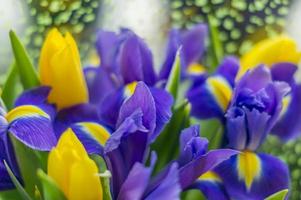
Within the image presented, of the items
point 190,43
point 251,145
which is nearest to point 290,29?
point 190,43

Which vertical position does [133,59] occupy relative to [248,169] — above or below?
above

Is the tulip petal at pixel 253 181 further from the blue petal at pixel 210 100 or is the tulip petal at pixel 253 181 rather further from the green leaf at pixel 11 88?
the green leaf at pixel 11 88

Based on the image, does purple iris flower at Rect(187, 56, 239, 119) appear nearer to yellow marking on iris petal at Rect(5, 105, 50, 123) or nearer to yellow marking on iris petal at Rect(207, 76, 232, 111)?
yellow marking on iris petal at Rect(207, 76, 232, 111)

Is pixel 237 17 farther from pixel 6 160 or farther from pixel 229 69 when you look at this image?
pixel 6 160

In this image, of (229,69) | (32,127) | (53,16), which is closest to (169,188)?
(32,127)

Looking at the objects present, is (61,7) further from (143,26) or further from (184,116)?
(184,116)

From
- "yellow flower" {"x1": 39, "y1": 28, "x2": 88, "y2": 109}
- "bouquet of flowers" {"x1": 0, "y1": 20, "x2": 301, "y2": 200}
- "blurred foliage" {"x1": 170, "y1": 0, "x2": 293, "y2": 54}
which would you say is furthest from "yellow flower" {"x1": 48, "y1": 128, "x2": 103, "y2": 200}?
"blurred foliage" {"x1": 170, "y1": 0, "x2": 293, "y2": 54}
